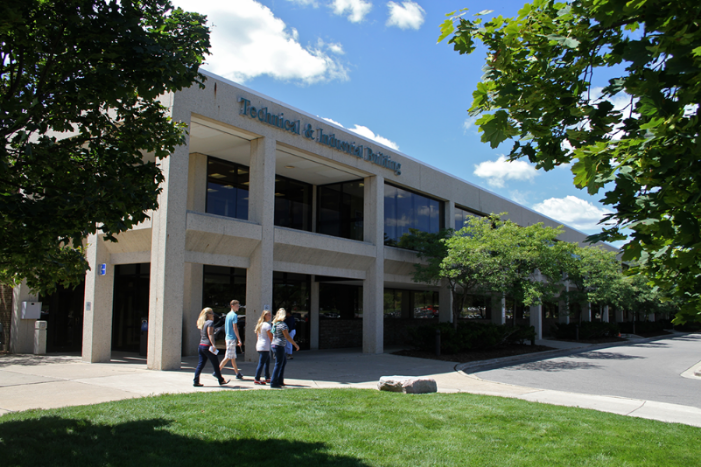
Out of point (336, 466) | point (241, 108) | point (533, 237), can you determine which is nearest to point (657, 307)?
point (533, 237)

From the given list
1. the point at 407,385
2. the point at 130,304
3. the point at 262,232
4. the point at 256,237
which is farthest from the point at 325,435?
the point at 130,304

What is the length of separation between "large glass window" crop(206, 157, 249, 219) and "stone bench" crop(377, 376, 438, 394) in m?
10.4

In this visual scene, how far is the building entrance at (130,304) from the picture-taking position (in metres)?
18.8

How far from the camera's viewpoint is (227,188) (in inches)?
763

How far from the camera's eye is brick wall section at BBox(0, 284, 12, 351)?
62.6ft

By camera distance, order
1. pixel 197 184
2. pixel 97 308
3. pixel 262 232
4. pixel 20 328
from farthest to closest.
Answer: pixel 20 328 < pixel 197 184 < pixel 262 232 < pixel 97 308

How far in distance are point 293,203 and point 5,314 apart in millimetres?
11866

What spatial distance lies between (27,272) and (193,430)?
296 centimetres

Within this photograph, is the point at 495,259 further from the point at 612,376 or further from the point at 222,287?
the point at 222,287

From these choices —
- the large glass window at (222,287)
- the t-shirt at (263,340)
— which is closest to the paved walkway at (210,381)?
the t-shirt at (263,340)

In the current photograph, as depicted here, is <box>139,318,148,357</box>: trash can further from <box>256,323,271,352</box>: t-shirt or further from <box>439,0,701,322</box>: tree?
<box>439,0,701,322</box>: tree

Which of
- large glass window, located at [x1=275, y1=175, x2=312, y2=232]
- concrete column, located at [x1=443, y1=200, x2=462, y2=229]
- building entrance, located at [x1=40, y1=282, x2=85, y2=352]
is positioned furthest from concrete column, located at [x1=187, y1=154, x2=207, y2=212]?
concrete column, located at [x1=443, y1=200, x2=462, y2=229]

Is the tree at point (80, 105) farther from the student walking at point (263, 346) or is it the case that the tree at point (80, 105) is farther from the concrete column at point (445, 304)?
the concrete column at point (445, 304)

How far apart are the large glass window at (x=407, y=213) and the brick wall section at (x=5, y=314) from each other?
1492cm
